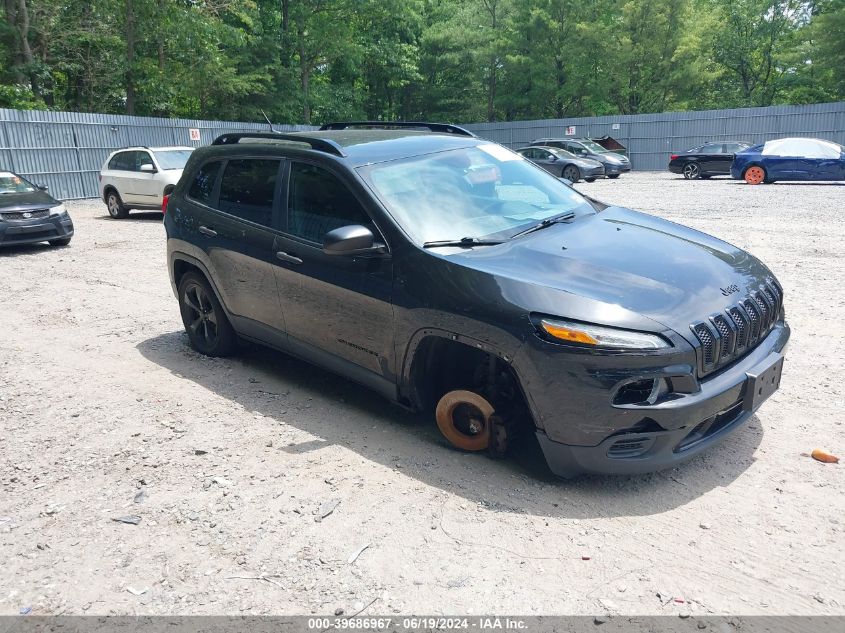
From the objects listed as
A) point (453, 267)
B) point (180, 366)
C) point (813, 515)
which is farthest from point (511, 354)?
point (180, 366)

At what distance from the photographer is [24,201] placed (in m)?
12.1

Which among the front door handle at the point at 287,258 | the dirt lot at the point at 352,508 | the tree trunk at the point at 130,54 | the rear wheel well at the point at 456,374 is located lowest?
the dirt lot at the point at 352,508

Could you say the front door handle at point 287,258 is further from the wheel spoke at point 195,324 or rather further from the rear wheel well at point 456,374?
the wheel spoke at point 195,324

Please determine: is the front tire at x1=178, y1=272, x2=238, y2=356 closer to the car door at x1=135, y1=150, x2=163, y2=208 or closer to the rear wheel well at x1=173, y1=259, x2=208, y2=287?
the rear wheel well at x1=173, y1=259, x2=208, y2=287

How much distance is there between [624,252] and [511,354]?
3.33 feet

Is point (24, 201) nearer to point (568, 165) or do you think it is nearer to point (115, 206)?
point (115, 206)

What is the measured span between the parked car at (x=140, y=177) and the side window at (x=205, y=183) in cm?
1039

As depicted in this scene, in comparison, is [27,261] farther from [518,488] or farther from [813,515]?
[813,515]

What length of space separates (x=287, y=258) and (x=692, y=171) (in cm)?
2431

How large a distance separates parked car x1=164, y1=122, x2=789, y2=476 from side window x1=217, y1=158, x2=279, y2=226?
0.02 m

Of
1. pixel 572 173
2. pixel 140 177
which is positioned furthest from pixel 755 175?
pixel 140 177

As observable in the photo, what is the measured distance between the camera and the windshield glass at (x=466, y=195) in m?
4.16

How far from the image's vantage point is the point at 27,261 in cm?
1123

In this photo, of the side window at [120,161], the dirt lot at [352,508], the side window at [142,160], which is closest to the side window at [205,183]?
the dirt lot at [352,508]
